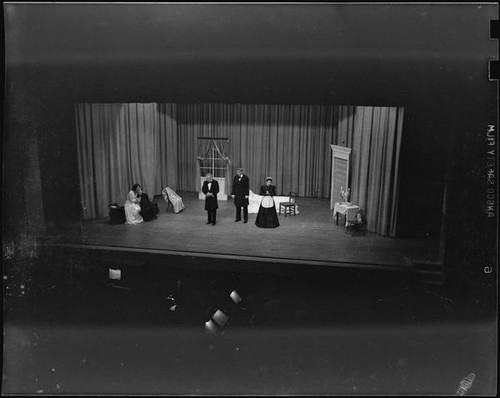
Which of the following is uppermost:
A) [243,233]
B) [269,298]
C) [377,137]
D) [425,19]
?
[425,19]

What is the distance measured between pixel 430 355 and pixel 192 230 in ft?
7.96

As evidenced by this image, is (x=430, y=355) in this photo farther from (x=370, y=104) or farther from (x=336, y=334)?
(x=370, y=104)

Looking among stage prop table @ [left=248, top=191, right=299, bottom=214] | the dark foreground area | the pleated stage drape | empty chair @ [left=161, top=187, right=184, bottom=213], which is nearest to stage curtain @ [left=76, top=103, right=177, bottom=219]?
the pleated stage drape

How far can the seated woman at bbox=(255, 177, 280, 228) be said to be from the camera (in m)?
5.12

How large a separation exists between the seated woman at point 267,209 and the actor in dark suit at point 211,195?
437 millimetres

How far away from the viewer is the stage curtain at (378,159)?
186 inches

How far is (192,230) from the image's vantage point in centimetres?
527

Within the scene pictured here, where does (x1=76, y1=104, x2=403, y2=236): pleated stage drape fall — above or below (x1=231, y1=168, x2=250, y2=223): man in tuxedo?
above

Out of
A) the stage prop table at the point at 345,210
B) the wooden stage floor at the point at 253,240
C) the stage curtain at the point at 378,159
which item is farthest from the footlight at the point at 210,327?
the stage curtain at the point at 378,159

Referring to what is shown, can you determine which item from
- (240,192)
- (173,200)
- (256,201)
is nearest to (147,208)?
(173,200)

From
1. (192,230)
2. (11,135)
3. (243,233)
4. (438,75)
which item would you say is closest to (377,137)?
(438,75)

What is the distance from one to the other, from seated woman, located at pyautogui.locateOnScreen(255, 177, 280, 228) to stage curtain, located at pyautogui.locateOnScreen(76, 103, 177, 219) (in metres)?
0.97

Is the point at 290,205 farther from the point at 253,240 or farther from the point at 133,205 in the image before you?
the point at 133,205

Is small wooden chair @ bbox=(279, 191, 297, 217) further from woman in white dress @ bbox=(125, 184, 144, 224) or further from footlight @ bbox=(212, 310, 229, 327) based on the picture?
woman in white dress @ bbox=(125, 184, 144, 224)
